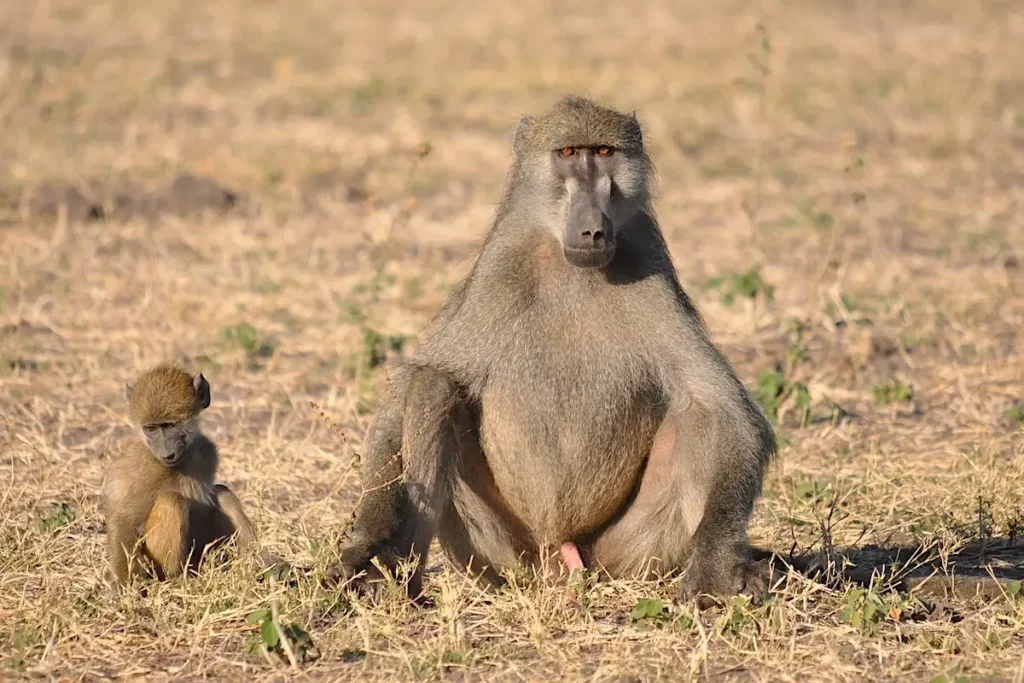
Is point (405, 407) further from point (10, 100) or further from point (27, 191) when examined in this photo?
point (10, 100)

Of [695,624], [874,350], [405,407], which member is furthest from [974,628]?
[874,350]

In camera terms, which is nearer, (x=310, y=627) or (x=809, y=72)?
(x=310, y=627)

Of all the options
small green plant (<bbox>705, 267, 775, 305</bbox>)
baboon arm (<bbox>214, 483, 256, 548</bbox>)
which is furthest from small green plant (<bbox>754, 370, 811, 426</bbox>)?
baboon arm (<bbox>214, 483, 256, 548</bbox>)

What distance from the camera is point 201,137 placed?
10680mm

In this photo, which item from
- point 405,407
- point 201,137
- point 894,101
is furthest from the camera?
point 894,101

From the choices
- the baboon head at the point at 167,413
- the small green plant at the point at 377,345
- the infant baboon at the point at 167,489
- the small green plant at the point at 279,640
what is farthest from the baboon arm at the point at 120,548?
the small green plant at the point at 377,345

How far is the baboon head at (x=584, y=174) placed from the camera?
13.6 feet

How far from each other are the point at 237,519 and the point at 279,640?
0.63 meters

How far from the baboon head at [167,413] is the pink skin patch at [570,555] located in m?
1.07

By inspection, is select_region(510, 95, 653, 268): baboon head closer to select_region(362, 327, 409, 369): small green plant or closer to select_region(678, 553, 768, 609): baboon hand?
select_region(678, 553, 768, 609): baboon hand

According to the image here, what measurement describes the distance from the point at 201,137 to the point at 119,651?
7301mm

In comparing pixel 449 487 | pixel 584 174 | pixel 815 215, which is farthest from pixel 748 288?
pixel 449 487

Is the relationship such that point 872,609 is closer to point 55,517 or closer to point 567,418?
point 567,418

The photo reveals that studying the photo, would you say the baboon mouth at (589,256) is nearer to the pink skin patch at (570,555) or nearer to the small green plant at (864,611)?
the pink skin patch at (570,555)
